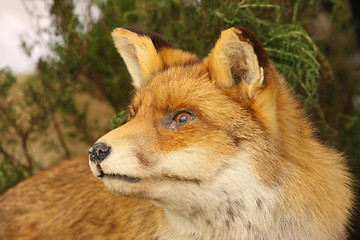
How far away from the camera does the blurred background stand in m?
4.62

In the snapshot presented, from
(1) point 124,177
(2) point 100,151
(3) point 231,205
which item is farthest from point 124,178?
(3) point 231,205

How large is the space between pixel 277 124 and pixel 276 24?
1.72 m

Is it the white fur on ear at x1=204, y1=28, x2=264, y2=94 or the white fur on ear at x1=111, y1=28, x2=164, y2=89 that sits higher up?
the white fur on ear at x1=111, y1=28, x2=164, y2=89

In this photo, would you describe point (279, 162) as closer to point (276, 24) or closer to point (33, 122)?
point (276, 24)

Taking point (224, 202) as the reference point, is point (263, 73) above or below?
above

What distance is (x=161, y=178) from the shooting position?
2646 millimetres

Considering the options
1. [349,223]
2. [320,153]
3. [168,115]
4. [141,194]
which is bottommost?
[349,223]

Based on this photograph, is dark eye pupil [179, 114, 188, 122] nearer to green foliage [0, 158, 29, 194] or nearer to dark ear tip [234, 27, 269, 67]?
dark ear tip [234, 27, 269, 67]

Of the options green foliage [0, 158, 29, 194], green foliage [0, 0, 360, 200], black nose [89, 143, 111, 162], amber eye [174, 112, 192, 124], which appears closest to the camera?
black nose [89, 143, 111, 162]

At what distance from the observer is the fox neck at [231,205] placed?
2.67 m

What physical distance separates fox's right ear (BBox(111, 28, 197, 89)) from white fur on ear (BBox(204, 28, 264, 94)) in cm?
46

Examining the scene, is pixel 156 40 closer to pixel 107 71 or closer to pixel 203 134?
pixel 203 134

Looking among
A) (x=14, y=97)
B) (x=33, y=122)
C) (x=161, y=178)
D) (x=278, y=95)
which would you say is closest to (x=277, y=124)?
(x=278, y=95)

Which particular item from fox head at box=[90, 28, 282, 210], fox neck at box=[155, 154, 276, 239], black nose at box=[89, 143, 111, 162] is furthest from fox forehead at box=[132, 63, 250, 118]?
black nose at box=[89, 143, 111, 162]
